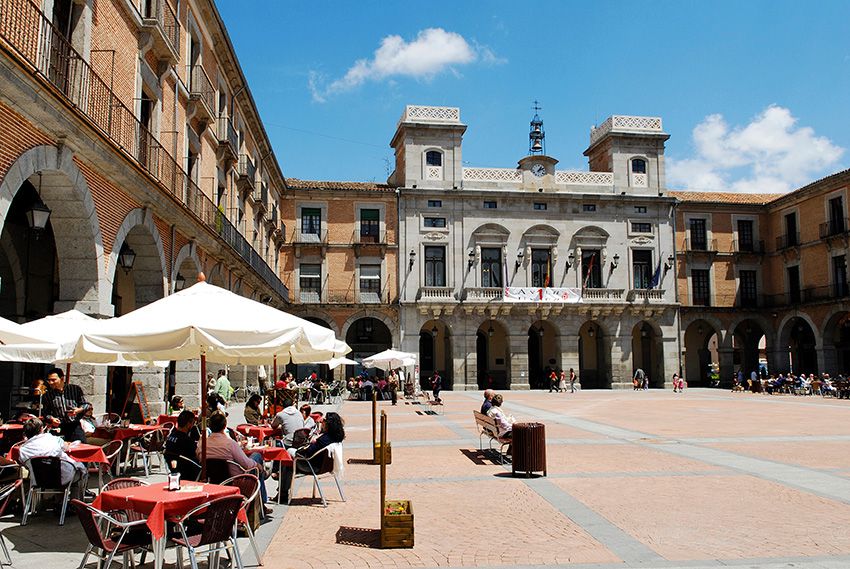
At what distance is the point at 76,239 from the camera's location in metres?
12.3

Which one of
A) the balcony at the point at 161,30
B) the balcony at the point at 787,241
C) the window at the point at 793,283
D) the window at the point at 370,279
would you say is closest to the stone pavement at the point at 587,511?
the balcony at the point at 161,30

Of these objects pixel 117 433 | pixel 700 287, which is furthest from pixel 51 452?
pixel 700 287

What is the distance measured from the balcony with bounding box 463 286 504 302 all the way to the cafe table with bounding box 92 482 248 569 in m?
34.4

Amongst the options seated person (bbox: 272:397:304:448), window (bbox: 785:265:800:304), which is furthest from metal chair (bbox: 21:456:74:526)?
window (bbox: 785:265:800:304)

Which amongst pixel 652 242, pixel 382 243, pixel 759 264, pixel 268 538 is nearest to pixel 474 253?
pixel 382 243

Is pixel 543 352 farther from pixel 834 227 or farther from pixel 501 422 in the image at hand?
pixel 501 422

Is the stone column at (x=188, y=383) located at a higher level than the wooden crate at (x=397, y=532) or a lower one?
higher

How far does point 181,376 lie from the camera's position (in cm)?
1927

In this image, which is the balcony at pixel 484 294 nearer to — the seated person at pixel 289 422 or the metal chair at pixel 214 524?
the seated person at pixel 289 422

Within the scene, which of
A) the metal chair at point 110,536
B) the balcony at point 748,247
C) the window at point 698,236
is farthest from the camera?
the balcony at point 748,247

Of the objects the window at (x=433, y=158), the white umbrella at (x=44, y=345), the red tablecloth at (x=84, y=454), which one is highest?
the window at (x=433, y=158)

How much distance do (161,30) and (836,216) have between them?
37.3 meters

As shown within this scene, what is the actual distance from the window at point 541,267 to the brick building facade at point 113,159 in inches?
820

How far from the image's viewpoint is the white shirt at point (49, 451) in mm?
7426
